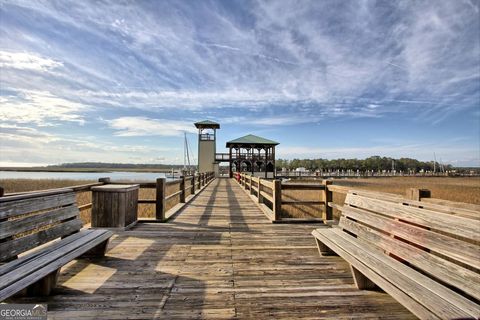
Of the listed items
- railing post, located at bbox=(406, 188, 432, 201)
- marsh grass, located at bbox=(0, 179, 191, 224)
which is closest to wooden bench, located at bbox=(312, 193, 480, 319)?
railing post, located at bbox=(406, 188, 432, 201)

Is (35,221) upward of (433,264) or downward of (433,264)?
upward

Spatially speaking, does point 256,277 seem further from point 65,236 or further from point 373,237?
point 65,236

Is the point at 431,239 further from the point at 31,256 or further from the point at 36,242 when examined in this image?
the point at 36,242

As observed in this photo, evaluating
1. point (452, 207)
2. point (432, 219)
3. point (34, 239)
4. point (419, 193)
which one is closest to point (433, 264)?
point (432, 219)

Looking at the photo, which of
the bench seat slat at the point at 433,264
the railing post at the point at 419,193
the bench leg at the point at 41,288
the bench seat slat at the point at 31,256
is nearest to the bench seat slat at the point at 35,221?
the bench seat slat at the point at 31,256

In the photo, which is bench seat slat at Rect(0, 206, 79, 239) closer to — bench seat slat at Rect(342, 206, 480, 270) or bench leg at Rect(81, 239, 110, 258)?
bench leg at Rect(81, 239, 110, 258)

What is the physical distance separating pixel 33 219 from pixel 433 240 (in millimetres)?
3580

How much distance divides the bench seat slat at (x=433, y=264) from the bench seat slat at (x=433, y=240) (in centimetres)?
6

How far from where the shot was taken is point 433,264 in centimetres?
205

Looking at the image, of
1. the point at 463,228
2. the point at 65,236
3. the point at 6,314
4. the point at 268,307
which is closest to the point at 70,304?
the point at 6,314

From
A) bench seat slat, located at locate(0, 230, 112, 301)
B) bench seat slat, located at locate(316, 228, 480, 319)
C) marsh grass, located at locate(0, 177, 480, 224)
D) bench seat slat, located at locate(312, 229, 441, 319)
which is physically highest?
bench seat slat, located at locate(0, 230, 112, 301)

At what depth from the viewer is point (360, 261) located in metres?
2.60

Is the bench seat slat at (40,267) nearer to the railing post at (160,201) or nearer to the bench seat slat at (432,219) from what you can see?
the railing post at (160,201)

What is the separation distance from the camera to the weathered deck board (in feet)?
7.68
